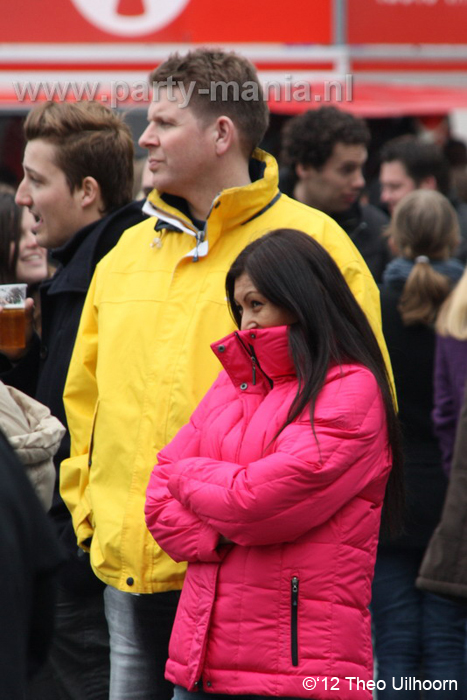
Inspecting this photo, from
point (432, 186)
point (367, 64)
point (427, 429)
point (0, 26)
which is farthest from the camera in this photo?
point (367, 64)

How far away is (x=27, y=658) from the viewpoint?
213 cm

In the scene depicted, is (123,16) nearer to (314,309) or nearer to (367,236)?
(367,236)

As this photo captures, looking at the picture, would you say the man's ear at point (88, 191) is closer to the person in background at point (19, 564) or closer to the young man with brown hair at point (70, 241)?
the young man with brown hair at point (70, 241)

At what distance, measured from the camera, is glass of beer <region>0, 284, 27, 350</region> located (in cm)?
357

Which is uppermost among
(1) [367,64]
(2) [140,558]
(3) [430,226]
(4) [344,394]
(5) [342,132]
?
(1) [367,64]

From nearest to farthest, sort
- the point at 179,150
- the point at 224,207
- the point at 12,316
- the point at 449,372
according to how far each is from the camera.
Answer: the point at 224,207
the point at 179,150
the point at 12,316
the point at 449,372

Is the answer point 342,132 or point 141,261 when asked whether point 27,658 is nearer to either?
point 141,261

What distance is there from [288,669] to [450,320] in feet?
4.95

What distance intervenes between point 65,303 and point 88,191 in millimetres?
397

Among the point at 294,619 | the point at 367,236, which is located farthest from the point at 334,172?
the point at 294,619

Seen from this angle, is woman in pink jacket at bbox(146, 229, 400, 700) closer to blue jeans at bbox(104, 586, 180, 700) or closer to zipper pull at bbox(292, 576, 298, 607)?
zipper pull at bbox(292, 576, 298, 607)

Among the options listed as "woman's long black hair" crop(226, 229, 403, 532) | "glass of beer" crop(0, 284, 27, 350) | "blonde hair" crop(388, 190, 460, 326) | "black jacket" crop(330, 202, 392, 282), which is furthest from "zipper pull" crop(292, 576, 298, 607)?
"black jacket" crop(330, 202, 392, 282)

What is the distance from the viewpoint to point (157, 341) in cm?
314

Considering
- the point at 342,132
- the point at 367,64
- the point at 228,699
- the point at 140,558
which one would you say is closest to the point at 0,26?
the point at 367,64
